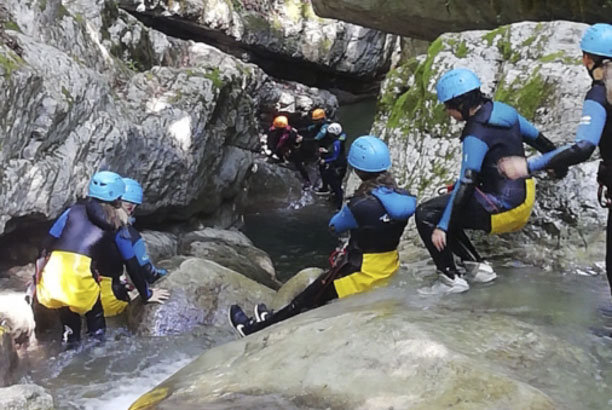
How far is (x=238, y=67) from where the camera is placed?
14.6 metres

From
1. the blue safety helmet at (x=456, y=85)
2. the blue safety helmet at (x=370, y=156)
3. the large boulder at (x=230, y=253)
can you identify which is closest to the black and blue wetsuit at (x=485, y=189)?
the blue safety helmet at (x=456, y=85)

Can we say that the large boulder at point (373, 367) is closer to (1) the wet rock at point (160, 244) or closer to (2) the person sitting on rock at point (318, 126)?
(1) the wet rock at point (160, 244)

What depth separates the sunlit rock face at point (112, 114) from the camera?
24.5ft

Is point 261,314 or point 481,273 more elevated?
point 481,273

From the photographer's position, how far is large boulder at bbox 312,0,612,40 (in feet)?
32.4

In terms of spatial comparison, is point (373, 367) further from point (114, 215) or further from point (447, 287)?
point (114, 215)

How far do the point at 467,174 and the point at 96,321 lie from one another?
4060mm

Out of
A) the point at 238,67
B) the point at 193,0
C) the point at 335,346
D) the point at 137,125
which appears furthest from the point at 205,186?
the point at 193,0

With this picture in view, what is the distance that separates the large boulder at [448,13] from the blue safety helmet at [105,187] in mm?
7270

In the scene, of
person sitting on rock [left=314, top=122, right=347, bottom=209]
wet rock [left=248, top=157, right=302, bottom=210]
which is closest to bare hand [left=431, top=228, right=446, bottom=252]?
person sitting on rock [left=314, top=122, right=347, bottom=209]

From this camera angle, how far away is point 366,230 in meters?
5.41

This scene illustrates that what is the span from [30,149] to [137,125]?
2.51 metres

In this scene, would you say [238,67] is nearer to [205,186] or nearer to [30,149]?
[205,186]

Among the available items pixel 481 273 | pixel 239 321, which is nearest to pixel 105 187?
pixel 239 321
